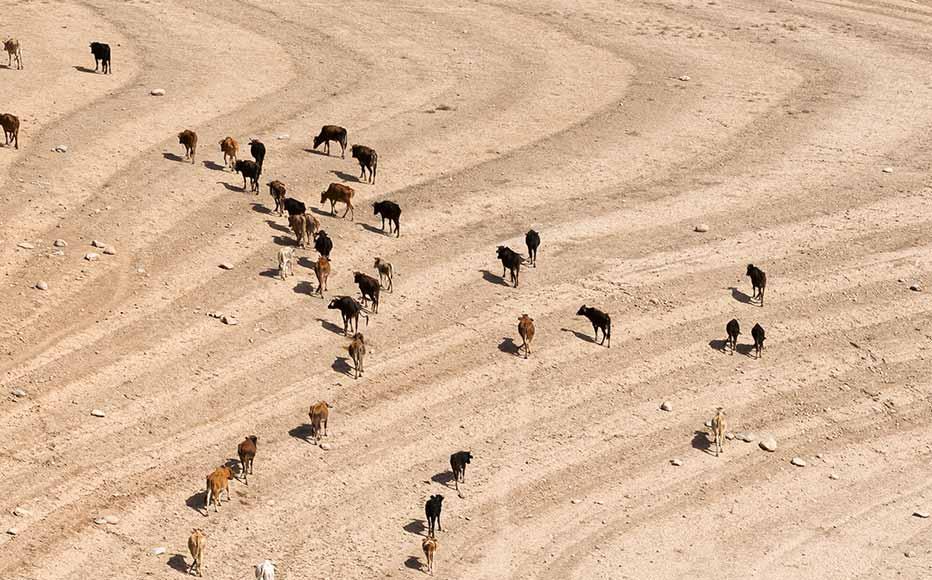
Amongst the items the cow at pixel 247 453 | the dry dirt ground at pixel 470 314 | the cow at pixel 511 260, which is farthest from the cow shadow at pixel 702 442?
the cow at pixel 247 453

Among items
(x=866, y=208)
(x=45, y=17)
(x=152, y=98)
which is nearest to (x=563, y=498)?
(x=866, y=208)

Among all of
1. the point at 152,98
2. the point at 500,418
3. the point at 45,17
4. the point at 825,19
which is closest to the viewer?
the point at 500,418

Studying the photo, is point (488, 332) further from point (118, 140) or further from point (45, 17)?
point (45, 17)

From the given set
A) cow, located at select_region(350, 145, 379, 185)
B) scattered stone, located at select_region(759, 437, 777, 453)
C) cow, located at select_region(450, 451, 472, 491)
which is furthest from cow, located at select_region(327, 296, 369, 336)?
scattered stone, located at select_region(759, 437, 777, 453)

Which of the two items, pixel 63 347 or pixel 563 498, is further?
pixel 63 347

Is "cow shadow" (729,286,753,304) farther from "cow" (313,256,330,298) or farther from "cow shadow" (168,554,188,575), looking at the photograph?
"cow shadow" (168,554,188,575)

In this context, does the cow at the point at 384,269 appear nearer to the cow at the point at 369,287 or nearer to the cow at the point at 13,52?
the cow at the point at 369,287

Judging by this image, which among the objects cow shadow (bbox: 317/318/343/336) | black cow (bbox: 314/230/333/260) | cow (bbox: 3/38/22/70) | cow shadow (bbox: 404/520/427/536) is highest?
black cow (bbox: 314/230/333/260)
